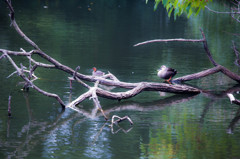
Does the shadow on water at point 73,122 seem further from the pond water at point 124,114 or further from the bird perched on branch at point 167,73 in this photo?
the bird perched on branch at point 167,73

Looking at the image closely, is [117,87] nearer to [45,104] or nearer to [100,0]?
[45,104]

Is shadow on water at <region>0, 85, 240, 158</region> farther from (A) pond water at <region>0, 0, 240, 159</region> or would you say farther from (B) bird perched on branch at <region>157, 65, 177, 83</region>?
(B) bird perched on branch at <region>157, 65, 177, 83</region>

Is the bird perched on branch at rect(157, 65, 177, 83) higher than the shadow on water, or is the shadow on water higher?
the bird perched on branch at rect(157, 65, 177, 83)

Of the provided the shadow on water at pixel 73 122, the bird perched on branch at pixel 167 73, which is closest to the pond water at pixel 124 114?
the shadow on water at pixel 73 122

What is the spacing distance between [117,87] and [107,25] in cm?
1798

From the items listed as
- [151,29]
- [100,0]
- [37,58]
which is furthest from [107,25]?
[100,0]

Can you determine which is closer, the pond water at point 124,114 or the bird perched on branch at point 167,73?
the pond water at point 124,114

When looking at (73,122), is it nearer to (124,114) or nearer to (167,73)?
(124,114)

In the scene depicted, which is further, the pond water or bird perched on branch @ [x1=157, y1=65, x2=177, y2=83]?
bird perched on branch @ [x1=157, y1=65, x2=177, y2=83]

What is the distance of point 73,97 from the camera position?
1225 centimetres

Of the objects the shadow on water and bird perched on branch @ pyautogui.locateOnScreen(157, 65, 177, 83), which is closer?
the shadow on water

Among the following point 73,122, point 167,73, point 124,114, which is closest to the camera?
point 73,122

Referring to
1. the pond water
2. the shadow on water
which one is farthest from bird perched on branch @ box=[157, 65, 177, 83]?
the shadow on water

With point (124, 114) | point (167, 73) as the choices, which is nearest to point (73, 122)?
point (124, 114)
